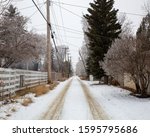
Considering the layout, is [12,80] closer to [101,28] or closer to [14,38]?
[14,38]

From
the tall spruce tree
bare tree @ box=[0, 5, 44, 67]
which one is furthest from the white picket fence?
the tall spruce tree

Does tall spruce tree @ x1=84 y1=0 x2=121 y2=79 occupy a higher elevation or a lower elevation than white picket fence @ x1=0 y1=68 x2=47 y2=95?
higher

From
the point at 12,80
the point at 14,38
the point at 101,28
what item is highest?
the point at 101,28

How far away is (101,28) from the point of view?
30219 millimetres

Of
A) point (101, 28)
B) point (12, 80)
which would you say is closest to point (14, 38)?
point (12, 80)

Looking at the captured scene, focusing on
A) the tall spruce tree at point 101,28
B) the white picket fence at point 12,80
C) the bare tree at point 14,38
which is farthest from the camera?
the tall spruce tree at point 101,28

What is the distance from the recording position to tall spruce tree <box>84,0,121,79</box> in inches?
1179

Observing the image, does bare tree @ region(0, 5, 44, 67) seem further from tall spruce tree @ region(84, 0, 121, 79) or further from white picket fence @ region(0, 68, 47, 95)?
tall spruce tree @ region(84, 0, 121, 79)

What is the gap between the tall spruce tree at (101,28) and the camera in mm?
29938

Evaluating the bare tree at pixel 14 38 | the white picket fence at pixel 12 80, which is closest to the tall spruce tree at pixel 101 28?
the bare tree at pixel 14 38

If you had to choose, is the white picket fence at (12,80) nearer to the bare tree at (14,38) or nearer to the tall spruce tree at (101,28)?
the bare tree at (14,38)

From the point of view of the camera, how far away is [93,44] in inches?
1222

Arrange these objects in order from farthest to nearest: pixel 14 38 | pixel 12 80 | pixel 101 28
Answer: pixel 101 28 < pixel 14 38 < pixel 12 80

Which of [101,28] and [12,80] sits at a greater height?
[101,28]
